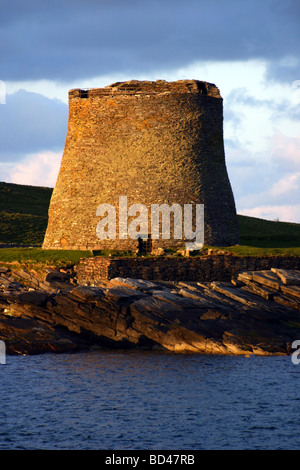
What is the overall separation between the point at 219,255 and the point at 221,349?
977 cm

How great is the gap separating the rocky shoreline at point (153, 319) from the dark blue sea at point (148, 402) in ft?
2.63

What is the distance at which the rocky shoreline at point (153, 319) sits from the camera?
3700cm

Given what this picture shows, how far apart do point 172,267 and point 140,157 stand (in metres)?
8.17

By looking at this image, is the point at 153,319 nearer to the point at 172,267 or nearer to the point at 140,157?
the point at 172,267

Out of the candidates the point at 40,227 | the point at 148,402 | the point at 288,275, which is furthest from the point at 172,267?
the point at 40,227

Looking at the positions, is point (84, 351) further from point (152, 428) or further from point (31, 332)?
point (152, 428)

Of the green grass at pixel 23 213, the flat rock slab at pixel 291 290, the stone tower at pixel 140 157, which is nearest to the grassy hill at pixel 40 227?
the green grass at pixel 23 213

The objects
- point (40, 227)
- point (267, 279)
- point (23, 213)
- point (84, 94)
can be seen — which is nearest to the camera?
point (267, 279)

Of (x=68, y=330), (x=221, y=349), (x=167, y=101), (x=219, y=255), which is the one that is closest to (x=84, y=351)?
(x=68, y=330)

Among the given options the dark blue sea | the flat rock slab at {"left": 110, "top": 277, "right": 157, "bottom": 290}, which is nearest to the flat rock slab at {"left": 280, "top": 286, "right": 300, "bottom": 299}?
the dark blue sea

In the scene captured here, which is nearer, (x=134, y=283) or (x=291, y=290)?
(x=134, y=283)

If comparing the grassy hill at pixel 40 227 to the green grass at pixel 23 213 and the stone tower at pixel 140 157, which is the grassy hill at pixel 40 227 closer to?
the green grass at pixel 23 213

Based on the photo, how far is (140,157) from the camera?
48.3 meters

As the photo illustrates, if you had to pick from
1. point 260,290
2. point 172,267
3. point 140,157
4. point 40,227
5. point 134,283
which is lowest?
point 260,290
